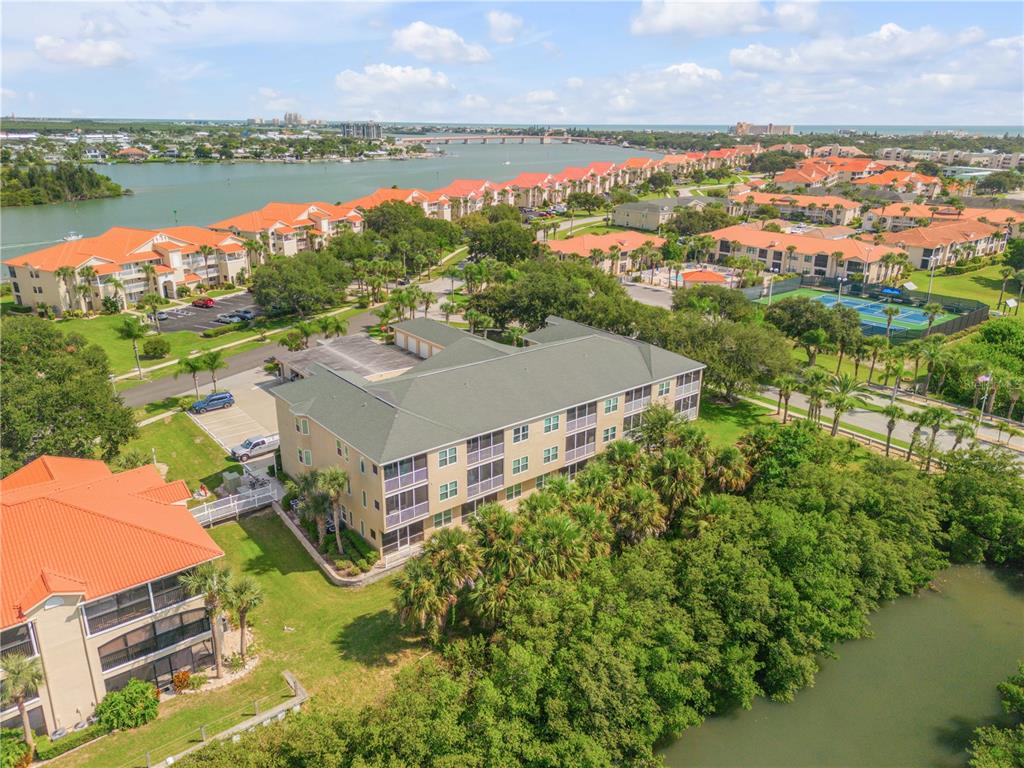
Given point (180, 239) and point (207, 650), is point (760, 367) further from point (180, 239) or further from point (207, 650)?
point (180, 239)

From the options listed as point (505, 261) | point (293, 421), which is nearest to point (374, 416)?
point (293, 421)

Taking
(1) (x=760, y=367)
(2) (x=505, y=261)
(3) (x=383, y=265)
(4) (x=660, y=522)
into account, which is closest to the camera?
(4) (x=660, y=522)

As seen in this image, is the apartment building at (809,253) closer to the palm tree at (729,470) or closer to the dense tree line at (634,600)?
the dense tree line at (634,600)

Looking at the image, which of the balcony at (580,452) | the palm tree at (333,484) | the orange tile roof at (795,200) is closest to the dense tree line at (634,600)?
the balcony at (580,452)

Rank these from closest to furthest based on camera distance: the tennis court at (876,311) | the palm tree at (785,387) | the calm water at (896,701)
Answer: the calm water at (896,701) → the palm tree at (785,387) → the tennis court at (876,311)

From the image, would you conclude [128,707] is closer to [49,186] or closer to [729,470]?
[729,470]

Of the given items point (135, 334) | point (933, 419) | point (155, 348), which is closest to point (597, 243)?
point (155, 348)

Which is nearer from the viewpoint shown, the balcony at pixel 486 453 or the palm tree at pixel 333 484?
the palm tree at pixel 333 484
